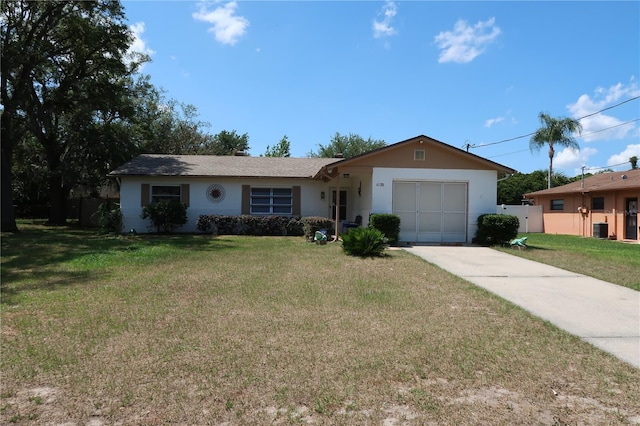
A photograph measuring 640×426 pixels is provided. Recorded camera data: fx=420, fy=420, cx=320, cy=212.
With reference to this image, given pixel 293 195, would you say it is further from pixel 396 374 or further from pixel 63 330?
pixel 396 374

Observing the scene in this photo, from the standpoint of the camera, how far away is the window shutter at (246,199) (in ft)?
61.4

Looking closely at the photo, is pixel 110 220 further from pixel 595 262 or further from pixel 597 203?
pixel 597 203

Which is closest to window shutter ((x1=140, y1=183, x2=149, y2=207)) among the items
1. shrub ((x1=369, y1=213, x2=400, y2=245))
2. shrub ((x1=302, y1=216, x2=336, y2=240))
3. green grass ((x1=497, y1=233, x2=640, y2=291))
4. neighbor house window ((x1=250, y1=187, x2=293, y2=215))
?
neighbor house window ((x1=250, y1=187, x2=293, y2=215))

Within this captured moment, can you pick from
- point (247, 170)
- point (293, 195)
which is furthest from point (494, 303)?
point (247, 170)

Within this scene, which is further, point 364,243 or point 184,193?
point 184,193

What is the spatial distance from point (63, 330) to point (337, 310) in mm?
3409

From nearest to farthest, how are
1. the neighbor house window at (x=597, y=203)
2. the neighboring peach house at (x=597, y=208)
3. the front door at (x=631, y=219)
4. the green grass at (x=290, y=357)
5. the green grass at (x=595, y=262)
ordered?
the green grass at (x=290, y=357)
the green grass at (x=595, y=262)
the front door at (x=631, y=219)
the neighboring peach house at (x=597, y=208)
the neighbor house window at (x=597, y=203)

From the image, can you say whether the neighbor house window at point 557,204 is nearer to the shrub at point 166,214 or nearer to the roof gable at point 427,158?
the roof gable at point 427,158

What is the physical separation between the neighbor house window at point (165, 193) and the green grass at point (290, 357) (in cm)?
1091

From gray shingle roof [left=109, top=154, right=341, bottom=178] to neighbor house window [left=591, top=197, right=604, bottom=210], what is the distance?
14.6 meters

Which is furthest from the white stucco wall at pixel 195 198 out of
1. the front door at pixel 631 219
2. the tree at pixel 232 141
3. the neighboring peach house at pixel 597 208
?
the tree at pixel 232 141

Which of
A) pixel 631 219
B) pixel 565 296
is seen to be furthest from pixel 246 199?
pixel 631 219

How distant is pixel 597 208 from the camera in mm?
22219

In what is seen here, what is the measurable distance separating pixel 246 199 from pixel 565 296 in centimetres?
1400
